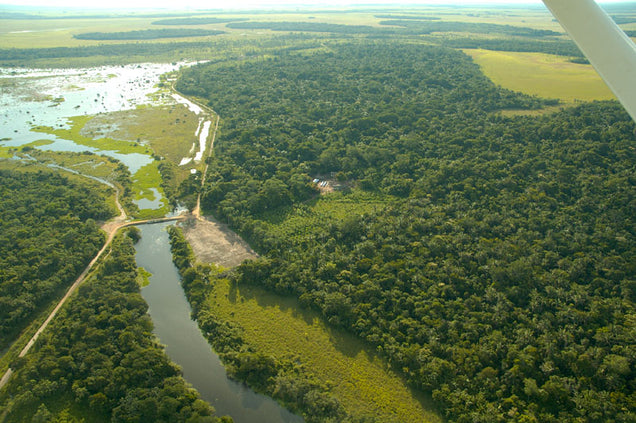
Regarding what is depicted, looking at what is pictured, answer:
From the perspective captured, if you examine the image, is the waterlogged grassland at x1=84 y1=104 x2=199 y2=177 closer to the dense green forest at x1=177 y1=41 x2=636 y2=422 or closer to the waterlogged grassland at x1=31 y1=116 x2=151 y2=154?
the waterlogged grassland at x1=31 y1=116 x2=151 y2=154

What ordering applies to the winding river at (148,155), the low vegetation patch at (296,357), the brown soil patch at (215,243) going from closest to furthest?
the low vegetation patch at (296,357) < the winding river at (148,155) < the brown soil patch at (215,243)

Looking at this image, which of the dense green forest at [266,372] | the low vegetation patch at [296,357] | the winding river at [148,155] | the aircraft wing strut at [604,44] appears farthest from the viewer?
the winding river at [148,155]

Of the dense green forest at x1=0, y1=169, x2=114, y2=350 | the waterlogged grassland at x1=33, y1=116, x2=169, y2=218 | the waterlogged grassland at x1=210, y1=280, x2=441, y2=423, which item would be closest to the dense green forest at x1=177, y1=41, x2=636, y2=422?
the waterlogged grassland at x1=210, y1=280, x2=441, y2=423

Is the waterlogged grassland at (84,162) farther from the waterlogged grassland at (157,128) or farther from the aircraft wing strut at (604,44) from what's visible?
the aircraft wing strut at (604,44)

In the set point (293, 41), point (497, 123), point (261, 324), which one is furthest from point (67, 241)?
point (293, 41)

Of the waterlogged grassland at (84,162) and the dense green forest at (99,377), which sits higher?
the waterlogged grassland at (84,162)

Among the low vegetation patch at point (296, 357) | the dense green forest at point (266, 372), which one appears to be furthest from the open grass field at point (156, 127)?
the dense green forest at point (266, 372)
